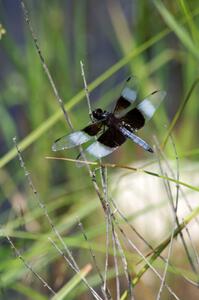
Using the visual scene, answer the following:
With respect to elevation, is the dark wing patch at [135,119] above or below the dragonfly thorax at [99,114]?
below

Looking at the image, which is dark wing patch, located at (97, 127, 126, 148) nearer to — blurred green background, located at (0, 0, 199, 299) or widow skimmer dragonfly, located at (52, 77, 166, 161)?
widow skimmer dragonfly, located at (52, 77, 166, 161)

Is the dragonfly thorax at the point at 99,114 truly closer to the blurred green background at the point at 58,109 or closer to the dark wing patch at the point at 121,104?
the dark wing patch at the point at 121,104

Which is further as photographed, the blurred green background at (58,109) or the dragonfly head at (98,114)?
the blurred green background at (58,109)

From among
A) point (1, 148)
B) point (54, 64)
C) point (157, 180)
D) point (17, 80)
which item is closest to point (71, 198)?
point (157, 180)

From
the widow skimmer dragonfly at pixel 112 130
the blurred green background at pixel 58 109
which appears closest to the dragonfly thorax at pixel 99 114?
the widow skimmer dragonfly at pixel 112 130

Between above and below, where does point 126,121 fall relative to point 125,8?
below

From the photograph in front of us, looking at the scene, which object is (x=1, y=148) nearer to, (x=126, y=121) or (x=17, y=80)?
(x=17, y=80)
